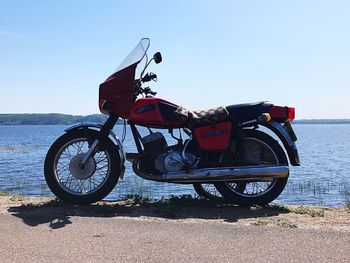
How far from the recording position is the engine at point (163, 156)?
21.6 ft

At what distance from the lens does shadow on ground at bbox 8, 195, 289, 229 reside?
5.69 m

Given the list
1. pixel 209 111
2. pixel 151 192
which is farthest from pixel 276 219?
pixel 151 192

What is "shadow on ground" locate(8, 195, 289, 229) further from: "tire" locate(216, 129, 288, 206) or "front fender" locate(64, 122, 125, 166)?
"front fender" locate(64, 122, 125, 166)

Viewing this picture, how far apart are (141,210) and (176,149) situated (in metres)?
1.02

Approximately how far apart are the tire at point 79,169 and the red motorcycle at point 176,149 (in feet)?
0.04

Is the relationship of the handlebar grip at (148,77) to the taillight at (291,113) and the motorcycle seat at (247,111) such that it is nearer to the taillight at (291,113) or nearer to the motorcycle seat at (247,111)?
the motorcycle seat at (247,111)

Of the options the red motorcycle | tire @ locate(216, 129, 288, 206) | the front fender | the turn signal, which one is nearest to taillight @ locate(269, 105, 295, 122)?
the red motorcycle

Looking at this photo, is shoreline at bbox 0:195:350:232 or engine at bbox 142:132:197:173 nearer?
shoreline at bbox 0:195:350:232

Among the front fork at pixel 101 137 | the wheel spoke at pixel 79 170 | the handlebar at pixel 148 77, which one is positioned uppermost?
the handlebar at pixel 148 77

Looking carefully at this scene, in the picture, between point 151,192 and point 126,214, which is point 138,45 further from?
point 151,192

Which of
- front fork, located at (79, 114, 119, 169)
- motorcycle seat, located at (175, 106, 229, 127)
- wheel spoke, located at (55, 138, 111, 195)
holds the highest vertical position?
motorcycle seat, located at (175, 106, 229, 127)

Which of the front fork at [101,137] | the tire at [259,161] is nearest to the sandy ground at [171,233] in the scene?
the tire at [259,161]

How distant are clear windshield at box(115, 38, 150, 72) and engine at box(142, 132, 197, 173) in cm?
105

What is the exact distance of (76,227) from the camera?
5.16 metres
